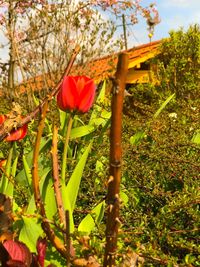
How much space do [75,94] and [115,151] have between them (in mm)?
858

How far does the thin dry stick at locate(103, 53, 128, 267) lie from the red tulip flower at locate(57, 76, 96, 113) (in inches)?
29.4

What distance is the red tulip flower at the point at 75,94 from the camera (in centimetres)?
151

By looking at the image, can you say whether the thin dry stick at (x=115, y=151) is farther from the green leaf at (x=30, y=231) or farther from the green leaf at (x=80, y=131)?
the green leaf at (x=80, y=131)

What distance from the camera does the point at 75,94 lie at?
5.11 ft

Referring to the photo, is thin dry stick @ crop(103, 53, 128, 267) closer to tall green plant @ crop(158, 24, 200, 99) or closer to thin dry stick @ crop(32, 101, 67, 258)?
thin dry stick @ crop(32, 101, 67, 258)

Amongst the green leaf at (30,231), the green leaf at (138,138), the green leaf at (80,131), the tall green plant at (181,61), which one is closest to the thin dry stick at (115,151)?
the green leaf at (30,231)

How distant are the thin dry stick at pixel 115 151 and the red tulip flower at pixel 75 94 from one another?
2.45 feet

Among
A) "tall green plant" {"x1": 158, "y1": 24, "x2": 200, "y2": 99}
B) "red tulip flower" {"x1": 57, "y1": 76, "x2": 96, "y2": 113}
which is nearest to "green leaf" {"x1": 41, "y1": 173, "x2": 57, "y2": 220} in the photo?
"red tulip flower" {"x1": 57, "y1": 76, "x2": 96, "y2": 113}

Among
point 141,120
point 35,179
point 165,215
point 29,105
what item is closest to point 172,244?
point 165,215

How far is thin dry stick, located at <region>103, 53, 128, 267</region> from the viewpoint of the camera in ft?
2.27

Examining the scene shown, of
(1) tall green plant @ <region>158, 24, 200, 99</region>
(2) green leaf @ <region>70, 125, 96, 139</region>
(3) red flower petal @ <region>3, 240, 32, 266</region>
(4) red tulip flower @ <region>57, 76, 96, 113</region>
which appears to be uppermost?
(1) tall green plant @ <region>158, 24, 200, 99</region>

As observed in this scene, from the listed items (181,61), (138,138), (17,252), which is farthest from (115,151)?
(181,61)

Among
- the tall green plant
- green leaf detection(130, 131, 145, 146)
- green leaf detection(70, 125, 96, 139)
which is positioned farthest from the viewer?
the tall green plant

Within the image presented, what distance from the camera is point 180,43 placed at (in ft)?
43.6
